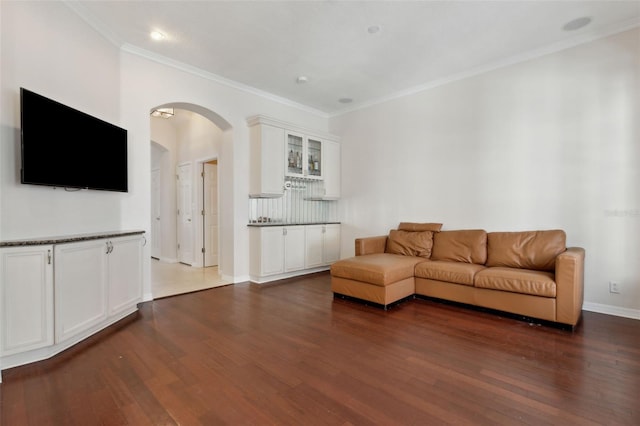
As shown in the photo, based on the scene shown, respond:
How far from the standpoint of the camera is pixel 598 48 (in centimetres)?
328

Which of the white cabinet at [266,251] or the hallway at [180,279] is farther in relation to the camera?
the white cabinet at [266,251]

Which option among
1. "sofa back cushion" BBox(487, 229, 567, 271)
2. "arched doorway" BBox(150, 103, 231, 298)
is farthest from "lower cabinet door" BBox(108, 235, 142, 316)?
"sofa back cushion" BBox(487, 229, 567, 271)

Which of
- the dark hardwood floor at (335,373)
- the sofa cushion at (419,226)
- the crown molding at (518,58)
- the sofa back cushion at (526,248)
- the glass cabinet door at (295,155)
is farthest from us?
the glass cabinet door at (295,155)

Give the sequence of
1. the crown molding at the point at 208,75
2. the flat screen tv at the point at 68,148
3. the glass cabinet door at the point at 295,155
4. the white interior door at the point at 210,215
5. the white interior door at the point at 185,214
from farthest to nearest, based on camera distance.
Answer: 1. the white interior door at the point at 185,214
2. the white interior door at the point at 210,215
3. the glass cabinet door at the point at 295,155
4. the crown molding at the point at 208,75
5. the flat screen tv at the point at 68,148

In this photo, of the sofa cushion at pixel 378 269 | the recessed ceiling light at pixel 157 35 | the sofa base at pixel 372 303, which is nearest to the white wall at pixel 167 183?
the recessed ceiling light at pixel 157 35

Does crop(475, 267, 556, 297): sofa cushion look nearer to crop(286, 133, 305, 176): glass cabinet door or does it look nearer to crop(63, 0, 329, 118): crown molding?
crop(286, 133, 305, 176): glass cabinet door

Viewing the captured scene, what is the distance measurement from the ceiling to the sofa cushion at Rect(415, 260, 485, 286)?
2.61 metres

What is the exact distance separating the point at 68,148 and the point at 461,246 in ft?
14.4

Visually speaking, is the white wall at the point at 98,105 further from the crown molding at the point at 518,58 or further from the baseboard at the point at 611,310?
the baseboard at the point at 611,310

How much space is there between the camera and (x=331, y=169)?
227 inches

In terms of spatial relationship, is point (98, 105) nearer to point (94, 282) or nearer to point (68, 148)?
point (68, 148)

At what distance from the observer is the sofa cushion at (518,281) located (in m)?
2.85

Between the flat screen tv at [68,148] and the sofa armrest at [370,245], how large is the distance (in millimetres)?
3023

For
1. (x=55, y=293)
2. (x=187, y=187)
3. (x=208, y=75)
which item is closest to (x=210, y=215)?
(x=187, y=187)
